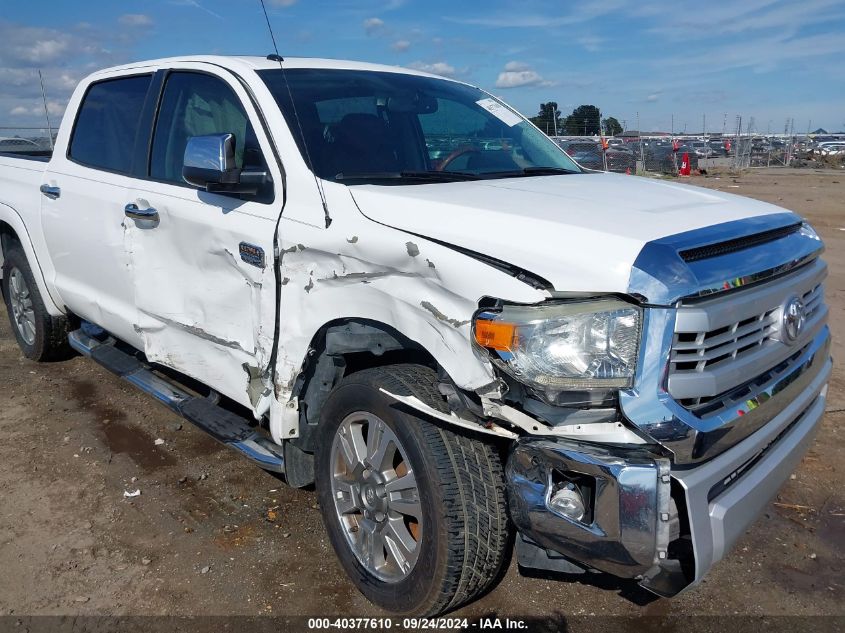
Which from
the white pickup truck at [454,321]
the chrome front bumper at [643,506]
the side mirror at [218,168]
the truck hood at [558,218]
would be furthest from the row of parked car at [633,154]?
the chrome front bumper at [643,506]

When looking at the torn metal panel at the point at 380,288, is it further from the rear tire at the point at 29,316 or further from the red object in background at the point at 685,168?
the red object in background at the point at 685,168

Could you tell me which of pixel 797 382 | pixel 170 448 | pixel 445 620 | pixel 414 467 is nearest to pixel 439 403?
pixel 414 467

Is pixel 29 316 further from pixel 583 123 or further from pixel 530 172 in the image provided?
pixel 583 123

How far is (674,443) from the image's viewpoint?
2.07 metres

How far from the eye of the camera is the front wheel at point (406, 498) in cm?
242

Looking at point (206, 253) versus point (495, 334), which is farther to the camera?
point (206, 253)

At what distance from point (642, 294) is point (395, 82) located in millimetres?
2250

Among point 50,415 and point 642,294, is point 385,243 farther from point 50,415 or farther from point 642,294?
point 50,415

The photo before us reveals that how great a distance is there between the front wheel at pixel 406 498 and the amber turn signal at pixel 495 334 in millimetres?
341

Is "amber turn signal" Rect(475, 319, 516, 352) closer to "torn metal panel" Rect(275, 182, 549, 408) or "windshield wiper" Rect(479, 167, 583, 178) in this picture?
→ "torn metal panel" Rect(275, 182, 549, 408)

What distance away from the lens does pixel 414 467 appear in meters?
2.48

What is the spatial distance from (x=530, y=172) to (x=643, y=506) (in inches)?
76.7

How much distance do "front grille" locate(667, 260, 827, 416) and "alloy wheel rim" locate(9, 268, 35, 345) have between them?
16.1ft

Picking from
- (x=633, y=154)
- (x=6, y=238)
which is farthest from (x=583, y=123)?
(x=6, y=238)
